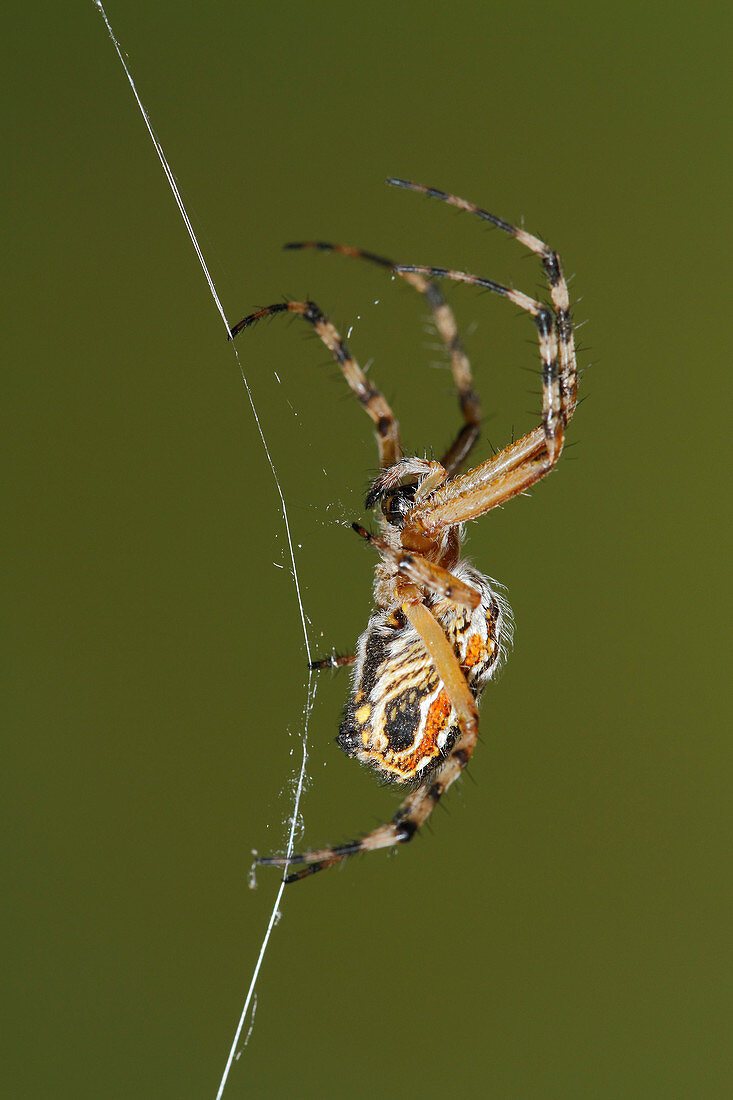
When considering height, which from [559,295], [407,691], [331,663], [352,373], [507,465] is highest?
[352,373]

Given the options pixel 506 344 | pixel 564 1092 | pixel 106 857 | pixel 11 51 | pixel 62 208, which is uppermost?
pixel 11 51

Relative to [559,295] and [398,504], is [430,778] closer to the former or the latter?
[398,504]

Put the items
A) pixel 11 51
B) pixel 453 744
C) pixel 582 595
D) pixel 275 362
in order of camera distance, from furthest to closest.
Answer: pixel 582 595 < pixel 11 51 < pixel 275 362 < pixel 453 744

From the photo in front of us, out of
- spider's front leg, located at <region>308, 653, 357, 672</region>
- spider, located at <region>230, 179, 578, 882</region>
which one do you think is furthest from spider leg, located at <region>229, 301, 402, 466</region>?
spider's front leg, located at <region>308, 653, 357, 672</region>

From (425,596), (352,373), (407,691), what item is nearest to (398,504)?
(425,596)

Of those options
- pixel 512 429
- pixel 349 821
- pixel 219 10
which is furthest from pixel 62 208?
pixel 349 821

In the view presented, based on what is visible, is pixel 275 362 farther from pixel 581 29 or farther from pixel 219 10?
pixel 581 29
